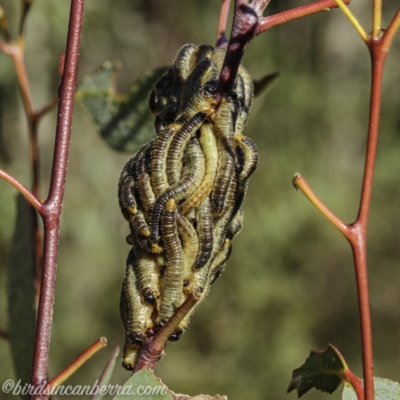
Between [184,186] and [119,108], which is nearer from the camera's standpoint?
[184,186]

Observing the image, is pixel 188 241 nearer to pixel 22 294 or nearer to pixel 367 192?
pixel 367 192

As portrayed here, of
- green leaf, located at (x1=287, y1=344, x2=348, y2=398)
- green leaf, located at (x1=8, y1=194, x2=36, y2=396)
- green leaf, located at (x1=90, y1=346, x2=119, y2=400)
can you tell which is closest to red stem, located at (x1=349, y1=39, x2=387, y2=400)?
Result: green leaf, located at (x1=287, y1=344, x2=348, y2=398)

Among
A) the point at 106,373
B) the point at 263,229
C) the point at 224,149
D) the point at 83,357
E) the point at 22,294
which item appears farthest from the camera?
the point at 263,229

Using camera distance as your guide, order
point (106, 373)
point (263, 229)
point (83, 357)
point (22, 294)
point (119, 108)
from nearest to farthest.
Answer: point (83, 357) → point (106, 373) → point (22, 294) → point (119, 108) → point (263, 229)

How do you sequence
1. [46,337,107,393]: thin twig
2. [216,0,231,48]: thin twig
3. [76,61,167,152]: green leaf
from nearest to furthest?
[46,337,107,393]: thin twig, [216,0,231,48]: thin twig, [76,61,167,152]: green leaf

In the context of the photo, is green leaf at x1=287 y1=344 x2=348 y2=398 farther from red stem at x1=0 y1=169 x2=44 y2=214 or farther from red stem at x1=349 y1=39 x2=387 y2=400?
red stem at x1=0 y1=169 x2=44 y2=214

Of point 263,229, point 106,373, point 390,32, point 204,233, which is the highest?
point 390,32

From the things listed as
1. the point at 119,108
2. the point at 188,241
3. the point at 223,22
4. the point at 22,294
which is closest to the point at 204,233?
the point at 188,241

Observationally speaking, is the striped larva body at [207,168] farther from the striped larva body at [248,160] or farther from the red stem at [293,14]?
the red stem at [293,14]
